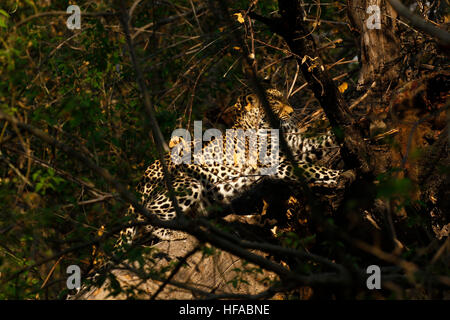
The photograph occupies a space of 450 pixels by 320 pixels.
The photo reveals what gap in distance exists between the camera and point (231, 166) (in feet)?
24.7

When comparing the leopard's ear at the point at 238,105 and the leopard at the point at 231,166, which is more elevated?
the leopard's ear at the point at 238,105

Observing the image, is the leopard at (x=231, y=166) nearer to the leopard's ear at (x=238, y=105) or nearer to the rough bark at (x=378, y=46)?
the leopard's ear at (x=238, y=105)

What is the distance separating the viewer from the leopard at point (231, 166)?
22.2 ft

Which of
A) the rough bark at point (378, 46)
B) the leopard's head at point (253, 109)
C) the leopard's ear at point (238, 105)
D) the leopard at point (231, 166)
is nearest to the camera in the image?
the rough bark at point (378, 46)

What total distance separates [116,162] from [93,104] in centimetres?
297

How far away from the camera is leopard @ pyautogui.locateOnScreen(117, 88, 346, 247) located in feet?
22.2

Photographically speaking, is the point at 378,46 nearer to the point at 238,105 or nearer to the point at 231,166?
the point at 238,105

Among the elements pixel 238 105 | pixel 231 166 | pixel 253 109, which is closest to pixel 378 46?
pixel 253 109

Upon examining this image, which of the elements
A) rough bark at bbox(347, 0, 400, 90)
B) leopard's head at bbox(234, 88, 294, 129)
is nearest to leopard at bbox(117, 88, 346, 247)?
leopard's head at bbox(234, 88, 294, 129)

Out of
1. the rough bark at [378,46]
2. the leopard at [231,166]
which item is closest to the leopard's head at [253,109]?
the leopard at [231,166]

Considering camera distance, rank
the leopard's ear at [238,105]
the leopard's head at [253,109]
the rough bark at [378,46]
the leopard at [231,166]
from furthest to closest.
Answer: the leopard's ear at [238,105] → the leopard's head at [253,109] → the leopard at [231,166] → the rough bark at [378,46]

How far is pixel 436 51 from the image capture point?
6.30 m

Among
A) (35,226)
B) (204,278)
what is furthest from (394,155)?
(35,226)
